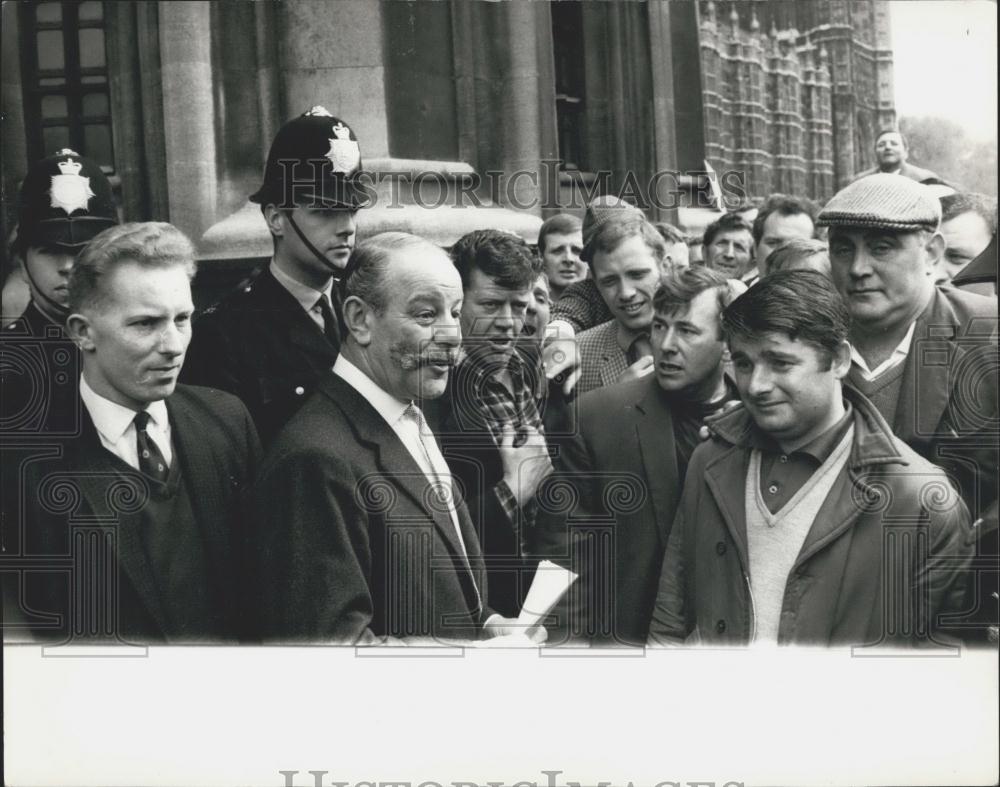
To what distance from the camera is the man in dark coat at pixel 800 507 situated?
15.2 ft

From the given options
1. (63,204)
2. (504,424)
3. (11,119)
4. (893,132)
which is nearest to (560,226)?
(504,424)

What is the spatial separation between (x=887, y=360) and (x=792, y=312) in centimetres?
51

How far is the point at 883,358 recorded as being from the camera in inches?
194

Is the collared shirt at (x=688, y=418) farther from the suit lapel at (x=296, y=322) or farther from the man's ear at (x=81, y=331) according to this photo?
the man's ear at (x=81, y=331)

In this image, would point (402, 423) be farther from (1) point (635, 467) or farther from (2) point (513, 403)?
(1) point (635, 467)

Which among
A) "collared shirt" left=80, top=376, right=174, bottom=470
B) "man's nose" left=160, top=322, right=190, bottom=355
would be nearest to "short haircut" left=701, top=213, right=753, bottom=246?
"man's nose" left=160, top=322, right=190, bottom=355

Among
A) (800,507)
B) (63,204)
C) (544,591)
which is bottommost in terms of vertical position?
(544,591)

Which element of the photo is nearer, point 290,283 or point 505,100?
point 290,283

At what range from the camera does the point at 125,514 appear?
16.5 feet

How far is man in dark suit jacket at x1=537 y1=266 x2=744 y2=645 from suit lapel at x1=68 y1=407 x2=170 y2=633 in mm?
1379

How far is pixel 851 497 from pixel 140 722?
8.55 feet

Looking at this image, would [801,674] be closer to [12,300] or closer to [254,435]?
[254,435]

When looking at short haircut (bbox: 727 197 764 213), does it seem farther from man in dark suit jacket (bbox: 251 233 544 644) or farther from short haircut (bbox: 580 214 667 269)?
man in dark suit jacket (bbox: 251 233 544 644)

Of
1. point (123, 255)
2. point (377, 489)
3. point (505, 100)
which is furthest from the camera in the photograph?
point (505, 100)
